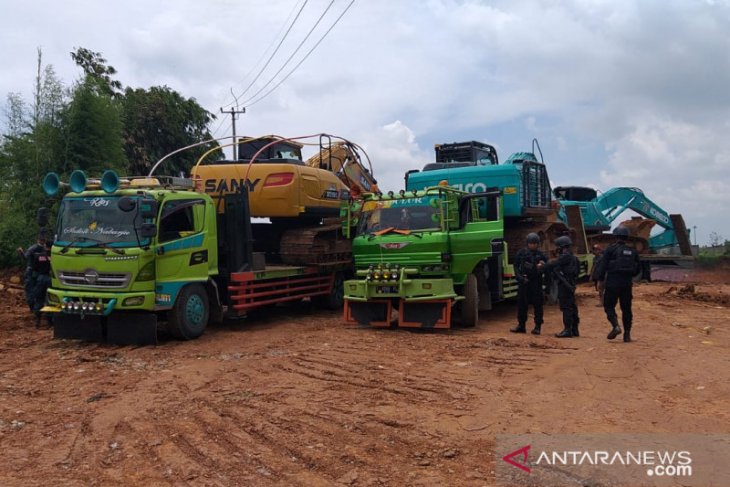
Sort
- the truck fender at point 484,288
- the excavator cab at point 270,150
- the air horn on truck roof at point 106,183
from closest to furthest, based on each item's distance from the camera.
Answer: the air horn on truck roof at point 106,183 < the truck fender at point 484,288 < the excavator cab at point 270,150

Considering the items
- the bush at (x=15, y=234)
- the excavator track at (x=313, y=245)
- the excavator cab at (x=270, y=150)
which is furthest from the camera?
the bush at (x=15, y=234)

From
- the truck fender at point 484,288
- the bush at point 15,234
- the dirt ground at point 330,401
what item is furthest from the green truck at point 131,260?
the bush at point 15,234

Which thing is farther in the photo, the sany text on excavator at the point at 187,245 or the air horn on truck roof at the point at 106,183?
the air horn on truck roof at the point at 106,183

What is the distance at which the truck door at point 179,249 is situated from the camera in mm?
9016

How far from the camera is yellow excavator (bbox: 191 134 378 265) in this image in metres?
11.6

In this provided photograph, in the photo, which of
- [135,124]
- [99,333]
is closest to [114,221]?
[99,333]

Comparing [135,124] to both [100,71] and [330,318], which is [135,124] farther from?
[330,318]

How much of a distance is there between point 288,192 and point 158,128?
18.4 m

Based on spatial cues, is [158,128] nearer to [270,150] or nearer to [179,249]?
[270,150]

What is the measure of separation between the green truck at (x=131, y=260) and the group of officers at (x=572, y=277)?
484 cm

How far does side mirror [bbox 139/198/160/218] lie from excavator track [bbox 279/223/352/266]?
11.8 ft

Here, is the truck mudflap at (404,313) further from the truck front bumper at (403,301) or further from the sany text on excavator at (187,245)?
the sany text on excavator at (187,245)

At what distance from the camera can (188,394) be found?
6.36 meters

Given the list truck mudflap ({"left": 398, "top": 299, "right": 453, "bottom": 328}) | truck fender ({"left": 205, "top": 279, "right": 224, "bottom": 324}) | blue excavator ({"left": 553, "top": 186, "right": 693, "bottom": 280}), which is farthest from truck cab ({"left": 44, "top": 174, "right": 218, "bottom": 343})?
blue excavator ({"left": 553, "top": 186, "right": 693, "bottom": 280})
